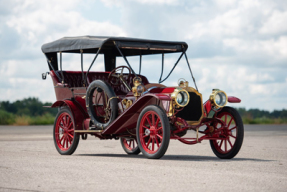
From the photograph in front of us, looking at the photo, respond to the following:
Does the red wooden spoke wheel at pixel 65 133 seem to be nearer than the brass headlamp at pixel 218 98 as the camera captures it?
No

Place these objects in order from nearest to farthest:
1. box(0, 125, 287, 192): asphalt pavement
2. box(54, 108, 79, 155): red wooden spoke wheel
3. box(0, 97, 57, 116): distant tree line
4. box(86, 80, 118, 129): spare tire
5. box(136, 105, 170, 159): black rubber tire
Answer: box(0, 125, 287, 192): asphalt pavement, box(136, 105, 170, 159): black rubber tire, box(86, 80, 118, 129): spare tire, box(54, 108, 79, 155): red wooden spoke wheel, box(0, 97, 57, 116): distant tree line

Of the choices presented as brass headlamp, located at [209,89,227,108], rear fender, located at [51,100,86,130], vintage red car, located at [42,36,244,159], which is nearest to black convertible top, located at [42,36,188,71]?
vintage red car, located at [42,36,244,159]

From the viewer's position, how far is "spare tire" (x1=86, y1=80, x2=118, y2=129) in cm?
1083

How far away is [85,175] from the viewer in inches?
297

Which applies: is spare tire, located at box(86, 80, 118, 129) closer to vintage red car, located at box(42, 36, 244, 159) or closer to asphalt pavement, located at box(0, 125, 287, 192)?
vintage red car, located at box(42, 36, 244, 159)

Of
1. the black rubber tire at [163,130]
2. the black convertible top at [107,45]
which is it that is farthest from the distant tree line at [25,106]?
the black rubber tire at [163,130]

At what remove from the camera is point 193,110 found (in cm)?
1031

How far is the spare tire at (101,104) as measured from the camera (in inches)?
426

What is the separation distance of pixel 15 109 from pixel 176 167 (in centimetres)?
4281

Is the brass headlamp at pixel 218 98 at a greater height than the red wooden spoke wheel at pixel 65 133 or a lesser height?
greater

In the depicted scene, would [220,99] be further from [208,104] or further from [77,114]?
[77,114]

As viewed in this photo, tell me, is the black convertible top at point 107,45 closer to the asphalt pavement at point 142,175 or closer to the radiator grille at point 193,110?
the radiator grille at point 193,110

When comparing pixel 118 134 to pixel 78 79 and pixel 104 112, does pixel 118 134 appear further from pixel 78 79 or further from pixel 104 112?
pixel 78 79

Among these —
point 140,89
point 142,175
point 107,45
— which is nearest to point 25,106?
point 107,45
